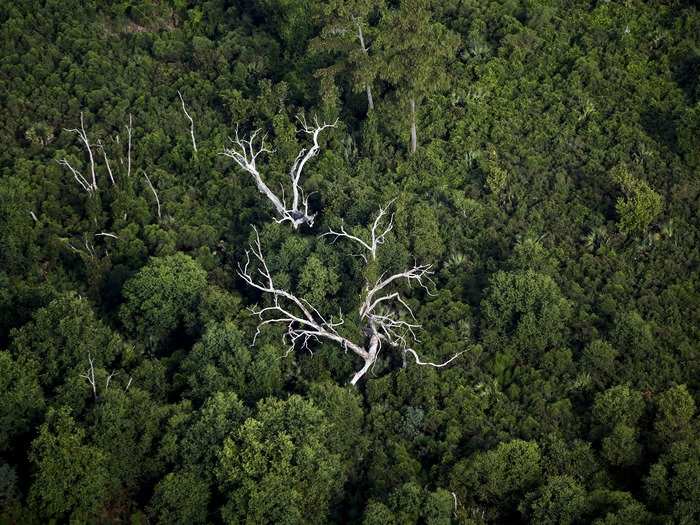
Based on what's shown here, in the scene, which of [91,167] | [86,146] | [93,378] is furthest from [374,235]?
[86,146]

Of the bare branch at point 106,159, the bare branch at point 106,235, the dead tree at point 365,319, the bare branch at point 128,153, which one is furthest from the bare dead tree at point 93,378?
the bare branch at point 128,153

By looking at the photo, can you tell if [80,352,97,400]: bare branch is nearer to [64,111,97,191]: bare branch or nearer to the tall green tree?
[64,111,97,191]: bare branch

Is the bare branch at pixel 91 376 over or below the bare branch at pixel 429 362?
below

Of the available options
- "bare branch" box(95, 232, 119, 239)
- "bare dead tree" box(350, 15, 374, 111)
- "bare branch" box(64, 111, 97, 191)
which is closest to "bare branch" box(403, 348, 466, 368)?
"bare dead tree" box(350, 15, 374, 111)

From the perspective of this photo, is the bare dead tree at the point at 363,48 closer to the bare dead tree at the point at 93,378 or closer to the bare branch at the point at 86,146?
the bare branch at the point at 86,146

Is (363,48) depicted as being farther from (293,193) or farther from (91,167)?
(91,167)

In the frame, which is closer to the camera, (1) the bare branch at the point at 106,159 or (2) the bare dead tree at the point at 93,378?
(2) the bare dead tree at the point at 93,378
